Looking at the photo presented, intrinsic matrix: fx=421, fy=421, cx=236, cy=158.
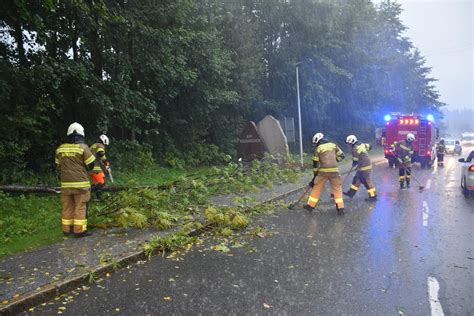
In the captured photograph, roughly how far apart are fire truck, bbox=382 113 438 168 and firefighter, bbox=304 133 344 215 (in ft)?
46.5

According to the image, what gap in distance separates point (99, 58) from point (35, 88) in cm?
354

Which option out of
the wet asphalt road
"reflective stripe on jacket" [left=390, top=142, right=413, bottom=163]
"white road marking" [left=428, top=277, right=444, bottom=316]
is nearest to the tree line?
the wet asphalt road

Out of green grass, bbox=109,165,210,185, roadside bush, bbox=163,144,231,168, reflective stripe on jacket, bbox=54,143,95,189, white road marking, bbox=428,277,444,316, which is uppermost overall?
reflective stripe on jacket, bbox=54,143,95,189

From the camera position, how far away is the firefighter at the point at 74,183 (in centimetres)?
724

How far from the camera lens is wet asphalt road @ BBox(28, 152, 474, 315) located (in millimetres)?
4492

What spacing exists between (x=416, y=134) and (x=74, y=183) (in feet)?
68.0

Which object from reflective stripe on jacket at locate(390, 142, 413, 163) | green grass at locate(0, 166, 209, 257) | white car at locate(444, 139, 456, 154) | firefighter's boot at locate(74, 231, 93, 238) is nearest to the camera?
green grass at locate(0, 166, 209, 257)

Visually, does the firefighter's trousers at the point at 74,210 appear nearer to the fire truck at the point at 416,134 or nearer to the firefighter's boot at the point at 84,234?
the firefighter's boot at the point at 84,234

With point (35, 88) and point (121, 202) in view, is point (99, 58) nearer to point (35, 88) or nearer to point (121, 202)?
point (35, 88)

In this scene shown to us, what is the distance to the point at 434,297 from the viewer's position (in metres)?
4.68

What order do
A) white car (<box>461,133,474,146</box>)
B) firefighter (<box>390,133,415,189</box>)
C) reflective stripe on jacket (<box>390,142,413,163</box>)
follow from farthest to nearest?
white car (<box>461,133,474,146</box>), reflective stripe on jacket (<box>390,142,413,163</box>), firefighter (<box>390,133,415,189</box>)

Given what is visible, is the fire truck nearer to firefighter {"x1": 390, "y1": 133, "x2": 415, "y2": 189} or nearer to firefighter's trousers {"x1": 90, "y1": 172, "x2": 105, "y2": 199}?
firefighter {"x1": 390, "y1": 133, "x2": 415, "y2": 189}

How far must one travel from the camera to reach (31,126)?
39.5 feet

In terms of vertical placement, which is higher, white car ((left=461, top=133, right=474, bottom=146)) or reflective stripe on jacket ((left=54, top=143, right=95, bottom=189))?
reflective stripe on jacket ((left=54, top=143, right=95, bottom=189))
